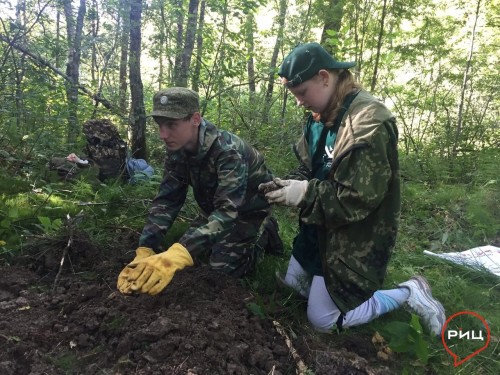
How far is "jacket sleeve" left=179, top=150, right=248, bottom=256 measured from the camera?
227 cm

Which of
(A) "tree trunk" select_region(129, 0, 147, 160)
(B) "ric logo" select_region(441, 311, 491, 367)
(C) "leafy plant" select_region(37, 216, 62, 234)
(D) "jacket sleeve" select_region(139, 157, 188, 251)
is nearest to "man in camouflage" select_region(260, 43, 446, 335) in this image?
(B) "ric logo" select_region(441, 311, 491, 367)

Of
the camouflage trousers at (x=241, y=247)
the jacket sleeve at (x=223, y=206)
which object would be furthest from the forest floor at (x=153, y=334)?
the jacket sleeve at (x=223, y=206)

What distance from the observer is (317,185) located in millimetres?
2146

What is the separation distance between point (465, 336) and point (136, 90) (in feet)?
16.2

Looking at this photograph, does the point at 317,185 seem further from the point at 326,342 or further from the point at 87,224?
the point at 87,224

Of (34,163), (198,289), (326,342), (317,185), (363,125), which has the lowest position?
(326,342)

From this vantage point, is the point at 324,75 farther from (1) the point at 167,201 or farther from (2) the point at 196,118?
(1) the point at 167,201

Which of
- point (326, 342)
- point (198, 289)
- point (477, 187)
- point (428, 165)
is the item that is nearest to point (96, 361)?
point (198, 289)

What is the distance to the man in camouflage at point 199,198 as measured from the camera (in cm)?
215

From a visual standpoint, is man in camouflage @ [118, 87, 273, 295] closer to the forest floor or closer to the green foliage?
the forest floor

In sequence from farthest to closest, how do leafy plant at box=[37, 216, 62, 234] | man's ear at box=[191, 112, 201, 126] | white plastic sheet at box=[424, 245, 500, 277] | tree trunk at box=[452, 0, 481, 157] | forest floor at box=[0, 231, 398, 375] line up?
tree trunk at box=[452, 0, 481, 157], white plastic sheet at box=[424, 245, 500, 277], leafy plant at box=[37, 216, 62, 234], man's ear at box=[191, 112, 201, 126], forest floor at box=[0, 231, 398, 375]

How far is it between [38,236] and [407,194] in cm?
484

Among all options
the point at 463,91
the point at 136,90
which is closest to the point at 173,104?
the point at 136,90

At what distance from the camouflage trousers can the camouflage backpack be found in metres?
2.12
